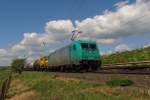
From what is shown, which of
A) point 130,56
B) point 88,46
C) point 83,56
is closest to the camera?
point 83,56

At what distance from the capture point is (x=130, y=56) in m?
45.8

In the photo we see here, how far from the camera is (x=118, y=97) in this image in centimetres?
1269

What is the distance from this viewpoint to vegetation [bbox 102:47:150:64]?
42434 mm

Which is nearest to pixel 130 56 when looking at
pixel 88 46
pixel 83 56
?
pixel 88 46

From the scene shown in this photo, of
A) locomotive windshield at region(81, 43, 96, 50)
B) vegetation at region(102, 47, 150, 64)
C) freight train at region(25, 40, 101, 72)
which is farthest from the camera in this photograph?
vegetation at region(102, 47, 150, 64)

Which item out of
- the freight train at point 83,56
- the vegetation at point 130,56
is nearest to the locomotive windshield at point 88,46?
the freight train at point 83,56

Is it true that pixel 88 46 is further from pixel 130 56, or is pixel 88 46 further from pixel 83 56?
pixel 130 56

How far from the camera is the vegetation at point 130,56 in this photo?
4243 cm

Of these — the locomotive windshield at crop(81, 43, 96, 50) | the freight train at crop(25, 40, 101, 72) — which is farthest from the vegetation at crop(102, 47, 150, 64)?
the freight train at crop(25, 40, 101, 72)

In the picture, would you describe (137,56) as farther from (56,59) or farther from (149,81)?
(149,81)

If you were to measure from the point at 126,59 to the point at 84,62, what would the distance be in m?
12.8

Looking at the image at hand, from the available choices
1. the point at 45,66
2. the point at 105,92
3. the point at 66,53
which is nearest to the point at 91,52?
the point at 66,53

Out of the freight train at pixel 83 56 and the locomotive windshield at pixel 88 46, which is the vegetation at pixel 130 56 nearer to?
the locomotive windshield at pixel 88 46

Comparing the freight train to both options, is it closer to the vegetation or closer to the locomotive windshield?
the locomotive windshield
